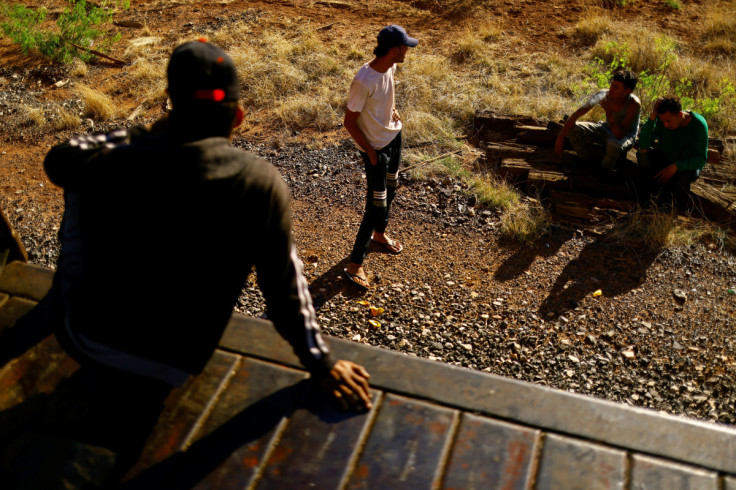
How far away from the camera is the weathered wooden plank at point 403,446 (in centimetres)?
199

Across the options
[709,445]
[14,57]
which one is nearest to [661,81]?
[709,445]

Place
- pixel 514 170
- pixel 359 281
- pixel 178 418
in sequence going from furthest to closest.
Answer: pixel 514 170
pixel 359 281
pixel 178 418

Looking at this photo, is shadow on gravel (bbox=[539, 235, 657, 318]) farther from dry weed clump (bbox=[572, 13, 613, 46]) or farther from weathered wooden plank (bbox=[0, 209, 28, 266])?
dry weed clump (bbox=[572, 13, 613, 46])

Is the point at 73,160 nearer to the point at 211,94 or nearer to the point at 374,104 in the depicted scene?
the point at 211,94

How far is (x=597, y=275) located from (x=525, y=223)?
803mm

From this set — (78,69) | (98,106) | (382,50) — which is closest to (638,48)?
(382,50)

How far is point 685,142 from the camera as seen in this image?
5547 millimetres

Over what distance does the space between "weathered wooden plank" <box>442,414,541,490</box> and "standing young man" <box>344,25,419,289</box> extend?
269 cm

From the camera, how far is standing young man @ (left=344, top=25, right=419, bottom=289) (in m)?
4.29

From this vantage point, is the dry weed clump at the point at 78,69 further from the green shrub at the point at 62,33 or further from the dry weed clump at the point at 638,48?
the dry weed clump at the point at 638,48

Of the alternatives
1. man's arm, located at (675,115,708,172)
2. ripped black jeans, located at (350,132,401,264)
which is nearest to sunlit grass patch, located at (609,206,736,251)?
man's arm, located at (675,115,708,172)

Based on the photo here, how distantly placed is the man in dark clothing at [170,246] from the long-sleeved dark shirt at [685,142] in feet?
15.6

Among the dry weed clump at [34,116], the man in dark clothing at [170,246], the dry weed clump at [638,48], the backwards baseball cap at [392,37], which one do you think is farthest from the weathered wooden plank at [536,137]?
the dry weed clump at [34,116]

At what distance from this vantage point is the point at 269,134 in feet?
24.4
